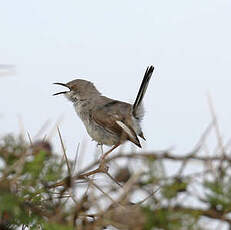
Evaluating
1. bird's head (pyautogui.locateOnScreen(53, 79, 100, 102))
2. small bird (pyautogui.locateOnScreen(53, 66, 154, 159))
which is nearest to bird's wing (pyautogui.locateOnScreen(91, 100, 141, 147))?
small bird (pyautogui.locateOnScreen(53, 66, 154, 159))

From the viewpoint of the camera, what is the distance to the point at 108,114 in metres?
6.23

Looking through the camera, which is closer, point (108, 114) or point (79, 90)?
point (108, 114)

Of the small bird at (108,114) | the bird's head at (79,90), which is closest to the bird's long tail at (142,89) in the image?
the small bird at (108,114)

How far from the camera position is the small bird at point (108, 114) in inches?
231

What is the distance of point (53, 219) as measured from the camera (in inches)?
66.6

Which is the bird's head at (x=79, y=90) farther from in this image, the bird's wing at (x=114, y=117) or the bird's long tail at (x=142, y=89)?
the bird's long tail at (x=142, y=89)

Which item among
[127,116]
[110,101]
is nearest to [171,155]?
[127,116]

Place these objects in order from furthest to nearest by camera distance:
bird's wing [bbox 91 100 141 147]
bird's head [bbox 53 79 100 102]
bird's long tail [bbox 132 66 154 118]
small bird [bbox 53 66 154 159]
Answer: bird's head [bbox 53 79 100 102] < bird's wing [bbox 91 100 141 147] < small bird [bbox 53 66 154 159] < bird's long tail [bbox 132 66 154 118]

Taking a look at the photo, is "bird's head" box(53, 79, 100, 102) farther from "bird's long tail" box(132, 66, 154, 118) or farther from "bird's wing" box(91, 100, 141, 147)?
"bird's long tail" box(132, 66, 154, 118)

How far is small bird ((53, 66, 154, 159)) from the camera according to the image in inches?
231

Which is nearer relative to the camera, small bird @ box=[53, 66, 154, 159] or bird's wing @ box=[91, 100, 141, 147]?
small bird @ box=[53, 66, 154, 159]

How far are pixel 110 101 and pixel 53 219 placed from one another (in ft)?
16.9

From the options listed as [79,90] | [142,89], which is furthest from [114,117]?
[79,90]

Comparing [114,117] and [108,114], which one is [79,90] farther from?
[114,117]
